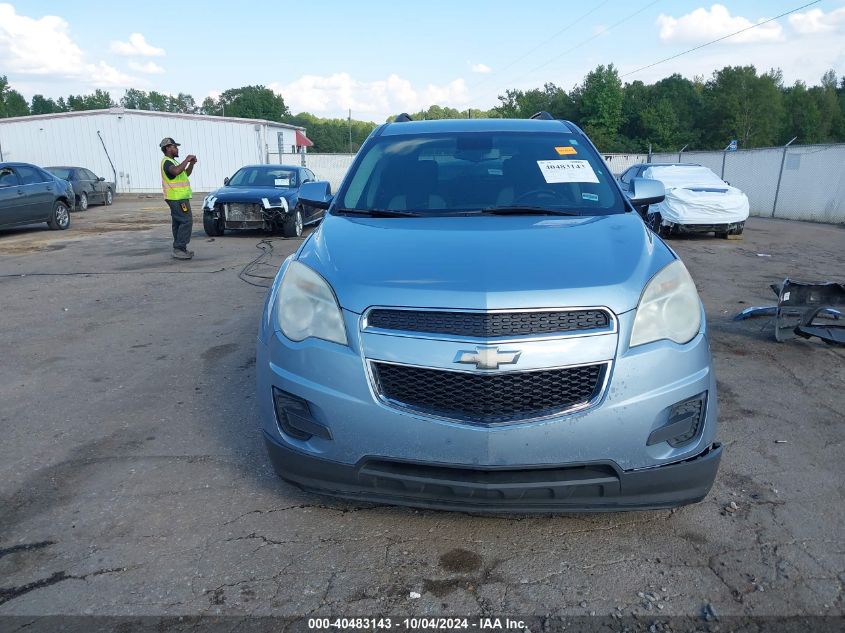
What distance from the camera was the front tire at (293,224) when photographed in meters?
13.7

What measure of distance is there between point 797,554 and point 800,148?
2134 cm

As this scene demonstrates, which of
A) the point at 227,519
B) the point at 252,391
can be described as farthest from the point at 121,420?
the point at 227,519

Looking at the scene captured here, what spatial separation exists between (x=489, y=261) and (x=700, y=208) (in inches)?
478

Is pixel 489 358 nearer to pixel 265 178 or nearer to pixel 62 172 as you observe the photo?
pixel 265 178

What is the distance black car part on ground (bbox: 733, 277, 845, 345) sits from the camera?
5.44 m

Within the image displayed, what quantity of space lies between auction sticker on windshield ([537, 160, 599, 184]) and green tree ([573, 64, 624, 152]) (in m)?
66.1

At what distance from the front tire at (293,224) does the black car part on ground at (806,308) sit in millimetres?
10038

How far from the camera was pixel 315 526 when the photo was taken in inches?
113

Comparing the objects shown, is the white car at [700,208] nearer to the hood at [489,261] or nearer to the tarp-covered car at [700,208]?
the tarp-covered car at [700,208]

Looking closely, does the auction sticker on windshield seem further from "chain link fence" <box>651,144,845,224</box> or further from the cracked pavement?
"chain link fence" <box>651,144,845,224</box>

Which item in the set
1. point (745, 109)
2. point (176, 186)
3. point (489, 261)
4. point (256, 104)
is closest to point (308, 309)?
point (489, 261)

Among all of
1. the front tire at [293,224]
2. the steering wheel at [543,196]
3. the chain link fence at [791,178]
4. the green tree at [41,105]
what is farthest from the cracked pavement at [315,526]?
the green tree at [41,105]

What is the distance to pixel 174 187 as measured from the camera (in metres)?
10.7

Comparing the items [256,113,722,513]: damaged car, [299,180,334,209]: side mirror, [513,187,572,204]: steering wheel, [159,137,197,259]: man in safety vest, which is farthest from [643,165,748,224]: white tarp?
[256,113,722,513]: damaged car
